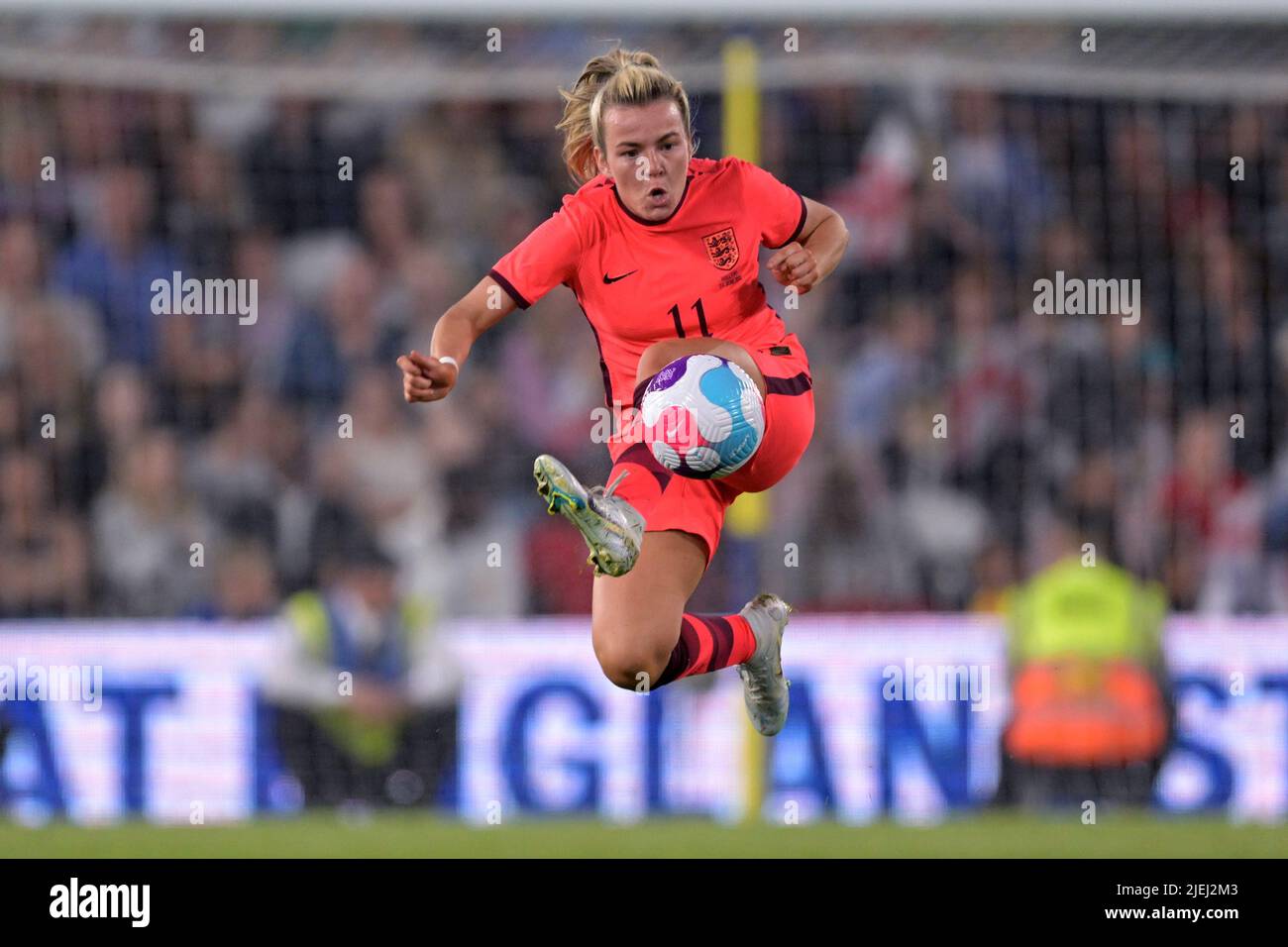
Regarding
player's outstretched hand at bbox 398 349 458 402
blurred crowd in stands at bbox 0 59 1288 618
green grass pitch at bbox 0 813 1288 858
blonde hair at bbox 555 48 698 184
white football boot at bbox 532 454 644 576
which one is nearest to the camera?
player's outstretched hand at bbox 398 349 458 402

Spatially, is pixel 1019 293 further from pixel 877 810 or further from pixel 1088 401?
pixel 877 810

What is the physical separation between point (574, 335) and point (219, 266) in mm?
1764

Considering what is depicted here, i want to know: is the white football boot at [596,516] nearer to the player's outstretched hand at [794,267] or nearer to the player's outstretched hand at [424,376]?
the player's outstretched hand at [424,376]

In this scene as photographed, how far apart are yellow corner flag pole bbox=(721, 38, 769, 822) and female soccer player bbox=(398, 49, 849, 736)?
2.88 metres

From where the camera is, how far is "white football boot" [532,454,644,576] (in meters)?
5.69

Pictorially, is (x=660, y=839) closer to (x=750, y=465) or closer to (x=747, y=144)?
(x=750, y=465)

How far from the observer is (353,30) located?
1042 cm

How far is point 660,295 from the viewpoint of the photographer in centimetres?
625

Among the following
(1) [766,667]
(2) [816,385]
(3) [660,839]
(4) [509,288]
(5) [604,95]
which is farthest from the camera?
(2) [816,385]

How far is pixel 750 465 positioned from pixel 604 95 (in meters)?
1.19

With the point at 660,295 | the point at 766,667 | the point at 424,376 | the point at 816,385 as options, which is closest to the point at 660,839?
the point at 766,667

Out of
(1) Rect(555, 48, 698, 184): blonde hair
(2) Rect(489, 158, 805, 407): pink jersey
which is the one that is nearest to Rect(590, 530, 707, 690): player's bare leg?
(2) Rect(489, 158, 805, 407): pink jersey

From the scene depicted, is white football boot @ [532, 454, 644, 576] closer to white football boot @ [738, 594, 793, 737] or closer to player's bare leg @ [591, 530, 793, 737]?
player's bare leg @ [591, 530, 793, 737]

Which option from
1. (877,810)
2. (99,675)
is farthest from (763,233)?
(99,675)
